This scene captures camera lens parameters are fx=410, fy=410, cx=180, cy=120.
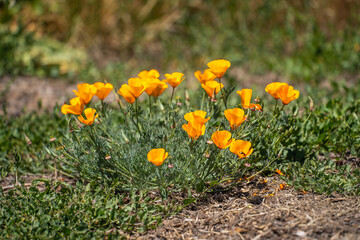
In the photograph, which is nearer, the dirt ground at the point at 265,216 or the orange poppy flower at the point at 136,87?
the dirt ground at the point at 265,216

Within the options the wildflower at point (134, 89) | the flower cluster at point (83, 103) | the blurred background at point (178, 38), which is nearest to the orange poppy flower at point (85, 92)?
the flower cluster at point (83, 103)

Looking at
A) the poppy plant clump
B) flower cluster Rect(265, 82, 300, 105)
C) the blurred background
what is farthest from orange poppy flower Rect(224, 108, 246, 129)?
the blurred background

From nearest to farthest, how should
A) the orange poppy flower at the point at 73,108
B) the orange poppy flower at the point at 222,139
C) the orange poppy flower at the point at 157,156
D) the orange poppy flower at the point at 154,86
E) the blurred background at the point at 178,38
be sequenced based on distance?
the orange poppy flower at the point at 157,156 < the orange poppy flower at the point at 222,139 < the orange poppy flower at the point at 73,108 < the orange poppy flower at the point at 154,86 < the blurred background at the point at 178,38

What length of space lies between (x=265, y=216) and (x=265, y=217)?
0.6 inches

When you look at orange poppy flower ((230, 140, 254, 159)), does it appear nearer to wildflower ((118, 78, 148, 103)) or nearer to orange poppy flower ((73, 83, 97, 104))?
wildflower ((118, 78, 148, 103))

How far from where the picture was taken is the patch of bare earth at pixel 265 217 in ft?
6.89

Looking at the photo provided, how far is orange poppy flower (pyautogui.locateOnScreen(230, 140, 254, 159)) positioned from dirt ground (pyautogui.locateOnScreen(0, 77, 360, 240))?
37 centimetres

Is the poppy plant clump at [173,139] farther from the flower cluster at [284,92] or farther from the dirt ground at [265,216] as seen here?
the dirt ground at [265,216]

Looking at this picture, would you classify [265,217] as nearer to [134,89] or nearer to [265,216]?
[265,216]

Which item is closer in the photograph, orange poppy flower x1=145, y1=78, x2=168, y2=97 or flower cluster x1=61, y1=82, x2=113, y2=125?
flower cluster x1=61, y1=82, x2=113, y2=125

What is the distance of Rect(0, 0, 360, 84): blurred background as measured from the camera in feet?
17.6

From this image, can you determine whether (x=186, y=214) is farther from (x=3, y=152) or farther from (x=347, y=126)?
(x=3, y=152)

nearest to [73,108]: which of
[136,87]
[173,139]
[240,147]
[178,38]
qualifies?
[136,87]

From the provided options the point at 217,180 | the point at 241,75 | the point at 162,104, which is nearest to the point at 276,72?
the point at 241,75
